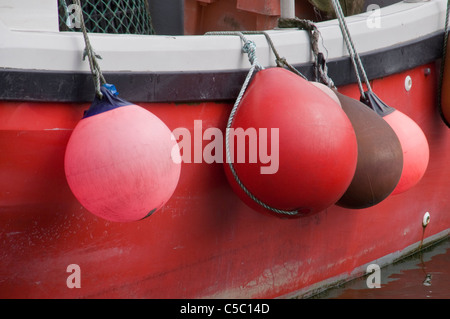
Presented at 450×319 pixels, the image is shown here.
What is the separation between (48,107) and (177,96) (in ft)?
1.30

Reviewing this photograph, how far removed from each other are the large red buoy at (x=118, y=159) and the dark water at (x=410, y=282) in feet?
3.77

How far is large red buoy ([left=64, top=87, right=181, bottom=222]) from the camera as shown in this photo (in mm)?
1988

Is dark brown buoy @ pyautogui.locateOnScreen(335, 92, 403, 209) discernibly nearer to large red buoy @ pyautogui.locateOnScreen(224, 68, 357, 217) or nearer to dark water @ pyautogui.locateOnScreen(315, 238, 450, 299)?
large red buoy @ pyautogui.locateOnScreen(224, 68, 357, 217)

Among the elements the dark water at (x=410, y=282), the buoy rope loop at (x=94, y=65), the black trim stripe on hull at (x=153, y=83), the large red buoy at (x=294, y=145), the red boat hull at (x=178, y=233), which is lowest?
the dark water at (x=410, y=282)

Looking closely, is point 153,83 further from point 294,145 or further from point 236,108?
point 294,145

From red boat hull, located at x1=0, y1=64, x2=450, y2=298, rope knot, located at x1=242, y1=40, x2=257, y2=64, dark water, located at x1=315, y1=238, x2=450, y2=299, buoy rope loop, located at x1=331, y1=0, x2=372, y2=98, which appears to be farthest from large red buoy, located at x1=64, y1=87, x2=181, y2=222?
dark water, located at x1=315, y1=238, x2=450, y2=299

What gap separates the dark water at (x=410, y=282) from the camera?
9.73ft

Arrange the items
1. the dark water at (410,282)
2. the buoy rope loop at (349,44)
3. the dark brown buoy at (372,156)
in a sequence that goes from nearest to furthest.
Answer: the dark brown buoy at (372,156)
the buoy rope loop at (349,44)
the dark water at (410,282)

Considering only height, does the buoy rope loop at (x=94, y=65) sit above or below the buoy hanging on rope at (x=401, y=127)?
above

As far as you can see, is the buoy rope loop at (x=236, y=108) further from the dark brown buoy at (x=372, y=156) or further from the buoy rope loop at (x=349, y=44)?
the buoy rope loop at (x=349, y=44)

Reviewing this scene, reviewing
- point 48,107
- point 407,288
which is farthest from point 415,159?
point 48,107

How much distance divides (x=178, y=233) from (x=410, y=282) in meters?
1.16

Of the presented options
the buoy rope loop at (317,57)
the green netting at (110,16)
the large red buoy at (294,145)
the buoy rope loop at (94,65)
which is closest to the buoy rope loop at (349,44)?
the buoy rope loop at (317,57)

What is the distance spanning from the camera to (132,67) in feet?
7.20
